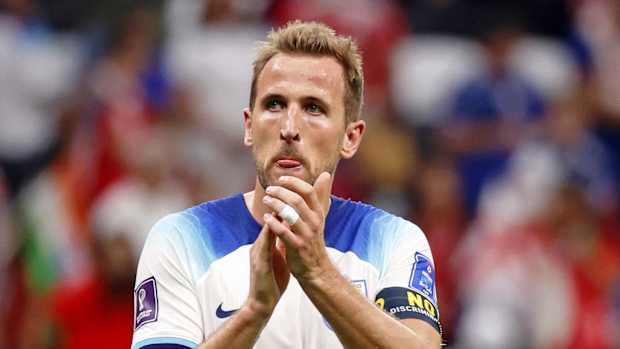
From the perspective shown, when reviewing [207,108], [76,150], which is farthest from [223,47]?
[76,150]

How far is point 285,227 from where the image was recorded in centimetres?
471

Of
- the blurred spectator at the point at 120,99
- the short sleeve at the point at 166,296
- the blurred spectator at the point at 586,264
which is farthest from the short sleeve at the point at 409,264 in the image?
the blurred spectator at the point at 120,99

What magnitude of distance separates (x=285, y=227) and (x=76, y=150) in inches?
274

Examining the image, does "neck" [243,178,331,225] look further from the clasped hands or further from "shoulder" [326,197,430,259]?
the clasped hands

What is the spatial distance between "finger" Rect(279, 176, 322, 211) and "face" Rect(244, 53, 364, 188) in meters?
0.28

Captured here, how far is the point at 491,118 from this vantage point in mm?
11945

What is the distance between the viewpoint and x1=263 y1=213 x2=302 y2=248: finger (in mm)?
4695

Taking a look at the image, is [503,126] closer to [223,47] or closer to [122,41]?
[223,47]

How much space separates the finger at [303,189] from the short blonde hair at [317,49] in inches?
25.8

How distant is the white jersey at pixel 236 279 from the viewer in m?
5.12

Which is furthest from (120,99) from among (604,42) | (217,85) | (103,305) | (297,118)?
(297,118)

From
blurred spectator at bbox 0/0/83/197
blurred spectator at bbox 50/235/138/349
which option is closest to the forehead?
blurred spectator at bbox 50/235/138/349

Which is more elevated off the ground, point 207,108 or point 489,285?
point 207,108

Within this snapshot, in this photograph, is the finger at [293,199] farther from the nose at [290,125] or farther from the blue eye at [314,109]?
the blue eye at [314,109]
